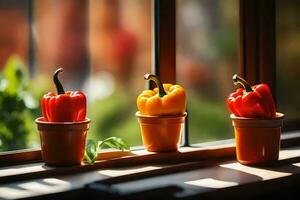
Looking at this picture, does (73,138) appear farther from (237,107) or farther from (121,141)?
(237,107)

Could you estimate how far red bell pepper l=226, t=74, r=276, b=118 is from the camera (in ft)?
5.72

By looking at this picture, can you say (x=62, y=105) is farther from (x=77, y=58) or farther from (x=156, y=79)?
(x=156, y=79)

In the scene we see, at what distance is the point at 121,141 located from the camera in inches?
67.0

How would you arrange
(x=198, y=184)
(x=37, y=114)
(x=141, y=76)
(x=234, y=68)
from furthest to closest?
(x=234, y=68), (x=141, y=76), (x=37, y=114), (x=198, y=184)

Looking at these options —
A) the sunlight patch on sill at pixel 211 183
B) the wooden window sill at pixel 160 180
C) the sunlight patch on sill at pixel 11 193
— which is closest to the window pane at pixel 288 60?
the wooden window sill at pixel 160 180

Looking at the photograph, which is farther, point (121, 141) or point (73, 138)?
point (121, 141)

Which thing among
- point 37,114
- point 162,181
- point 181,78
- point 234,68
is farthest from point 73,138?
point 234,68

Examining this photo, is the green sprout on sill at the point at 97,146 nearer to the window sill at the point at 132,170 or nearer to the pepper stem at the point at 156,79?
the window sill at the point at 132,170

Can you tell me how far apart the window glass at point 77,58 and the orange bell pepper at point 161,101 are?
0.10 metres

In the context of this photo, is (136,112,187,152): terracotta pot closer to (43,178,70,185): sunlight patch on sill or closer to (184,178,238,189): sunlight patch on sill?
(184,178,238,189): sunlight patch on sill

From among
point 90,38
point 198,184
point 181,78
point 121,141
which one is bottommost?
point 198,184

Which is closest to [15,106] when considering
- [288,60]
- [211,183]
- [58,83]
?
[58,83]

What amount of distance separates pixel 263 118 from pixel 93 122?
0.54 m

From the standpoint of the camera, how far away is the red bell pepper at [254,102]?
1.74 m
